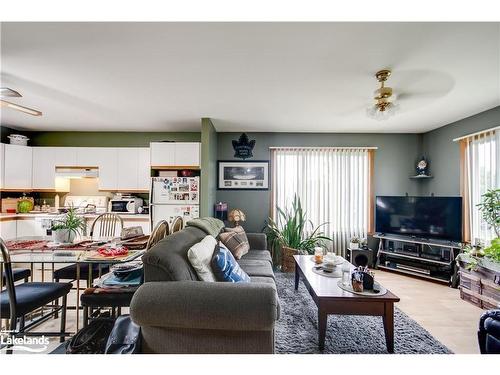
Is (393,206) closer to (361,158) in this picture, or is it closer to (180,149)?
(361,158)

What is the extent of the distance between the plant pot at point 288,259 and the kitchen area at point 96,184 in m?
1.61

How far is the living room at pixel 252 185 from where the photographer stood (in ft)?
5.26

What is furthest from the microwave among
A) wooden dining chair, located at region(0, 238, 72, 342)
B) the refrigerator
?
wooden dining chair, located at region(0, 238, 72, 342)

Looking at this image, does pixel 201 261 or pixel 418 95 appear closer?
pixel 201 261

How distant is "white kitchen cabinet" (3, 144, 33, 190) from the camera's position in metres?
4.02

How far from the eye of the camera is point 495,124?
10.0 ft

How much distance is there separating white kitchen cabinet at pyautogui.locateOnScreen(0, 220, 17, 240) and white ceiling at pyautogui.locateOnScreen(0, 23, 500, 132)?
2023 mm

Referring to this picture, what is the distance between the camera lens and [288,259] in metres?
3.81

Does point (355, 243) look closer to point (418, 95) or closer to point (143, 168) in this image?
point (418, 95)

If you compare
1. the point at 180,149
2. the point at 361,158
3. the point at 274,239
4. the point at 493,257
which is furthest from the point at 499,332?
the point at 180,149

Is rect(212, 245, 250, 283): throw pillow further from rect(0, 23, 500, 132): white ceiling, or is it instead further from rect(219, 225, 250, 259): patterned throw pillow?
rect(0, 23, 500, 132): white ceiling

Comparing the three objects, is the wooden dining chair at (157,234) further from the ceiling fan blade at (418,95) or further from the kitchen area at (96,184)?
the ceiling fan blade at (418,95)

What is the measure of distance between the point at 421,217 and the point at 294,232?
6.71 ft

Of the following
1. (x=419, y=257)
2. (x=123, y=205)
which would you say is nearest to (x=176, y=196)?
(x=123, y=205)
